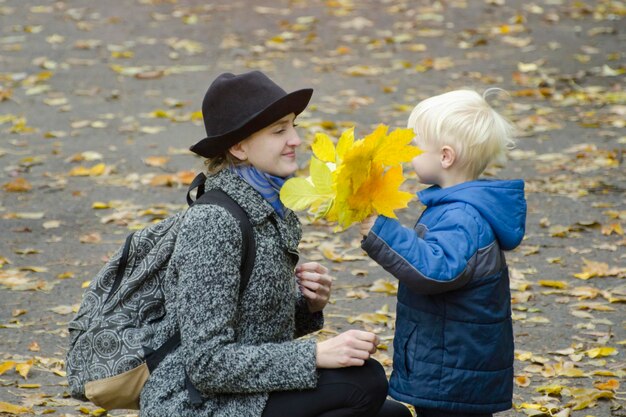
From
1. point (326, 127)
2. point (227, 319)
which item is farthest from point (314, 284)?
point (326, 127)

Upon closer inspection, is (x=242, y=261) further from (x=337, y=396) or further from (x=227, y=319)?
(x=337, y=396)

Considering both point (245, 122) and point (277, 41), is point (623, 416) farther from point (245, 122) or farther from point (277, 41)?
point (277, 41)

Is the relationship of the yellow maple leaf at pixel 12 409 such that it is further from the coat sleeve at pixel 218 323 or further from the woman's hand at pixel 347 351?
the woman's hand at pixel 347 351

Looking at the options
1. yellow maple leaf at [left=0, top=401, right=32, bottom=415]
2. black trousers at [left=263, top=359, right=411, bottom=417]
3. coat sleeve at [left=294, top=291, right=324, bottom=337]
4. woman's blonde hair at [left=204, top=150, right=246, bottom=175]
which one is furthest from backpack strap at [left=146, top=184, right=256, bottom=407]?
yellow maple leaf at [left=0, top=401, right=32, bottom=415]

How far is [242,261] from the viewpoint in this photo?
111 inches

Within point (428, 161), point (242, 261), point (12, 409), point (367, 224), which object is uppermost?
point (428, 161)

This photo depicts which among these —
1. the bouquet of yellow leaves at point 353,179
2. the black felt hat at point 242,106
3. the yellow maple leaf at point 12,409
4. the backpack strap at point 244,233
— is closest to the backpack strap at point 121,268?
the backpack strap at point 244,233

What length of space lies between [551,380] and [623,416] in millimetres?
424

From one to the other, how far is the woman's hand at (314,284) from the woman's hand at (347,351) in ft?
1.18

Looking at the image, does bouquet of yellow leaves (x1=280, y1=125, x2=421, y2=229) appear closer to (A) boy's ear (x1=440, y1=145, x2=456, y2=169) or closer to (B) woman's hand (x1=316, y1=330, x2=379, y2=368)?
(A) boy's ear (x1=440, y1=145, x2=456, y2=169)

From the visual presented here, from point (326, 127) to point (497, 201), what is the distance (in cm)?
520

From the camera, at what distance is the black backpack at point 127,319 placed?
2842 millimetres

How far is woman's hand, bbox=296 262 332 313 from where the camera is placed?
319 cm

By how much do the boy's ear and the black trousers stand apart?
63 centimetres
